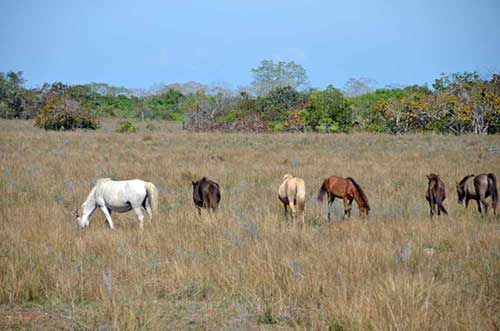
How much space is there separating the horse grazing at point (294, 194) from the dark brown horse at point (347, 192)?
82 cm

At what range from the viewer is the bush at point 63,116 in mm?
43003

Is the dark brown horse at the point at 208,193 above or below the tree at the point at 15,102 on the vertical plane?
below

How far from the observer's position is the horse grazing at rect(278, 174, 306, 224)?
1056 cm

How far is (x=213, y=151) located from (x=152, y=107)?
54556 millimetres

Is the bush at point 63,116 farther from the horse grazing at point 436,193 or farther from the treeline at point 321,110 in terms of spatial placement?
the horse grazing at point 436,193

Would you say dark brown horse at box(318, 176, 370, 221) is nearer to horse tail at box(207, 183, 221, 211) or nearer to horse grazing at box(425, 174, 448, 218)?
horse grazing at box(425, 174, 448, 218)

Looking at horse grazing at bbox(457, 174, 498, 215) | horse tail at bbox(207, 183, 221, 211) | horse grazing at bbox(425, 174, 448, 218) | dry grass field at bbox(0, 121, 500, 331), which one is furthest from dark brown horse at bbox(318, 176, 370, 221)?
horse grazing at bbox(457, 174, 498, 215)

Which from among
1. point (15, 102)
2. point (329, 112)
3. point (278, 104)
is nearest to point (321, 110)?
point (329, 112)

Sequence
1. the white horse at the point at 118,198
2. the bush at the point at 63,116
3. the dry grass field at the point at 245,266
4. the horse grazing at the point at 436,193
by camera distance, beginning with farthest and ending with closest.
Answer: the bush at the point at 63,116
the horse grazing at the point at 436,193
the white horse at the point at 118,198
the dry grass field at the point at 245,266

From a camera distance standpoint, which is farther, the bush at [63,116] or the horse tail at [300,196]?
the bush at [63,116]

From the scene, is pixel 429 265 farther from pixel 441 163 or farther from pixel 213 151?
pixel 213 151

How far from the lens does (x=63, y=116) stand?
4350cm

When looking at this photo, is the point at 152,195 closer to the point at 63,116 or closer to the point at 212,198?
the point at 212,198

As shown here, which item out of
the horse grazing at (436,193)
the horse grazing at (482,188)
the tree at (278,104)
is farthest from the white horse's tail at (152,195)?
the tree at (278,104)
